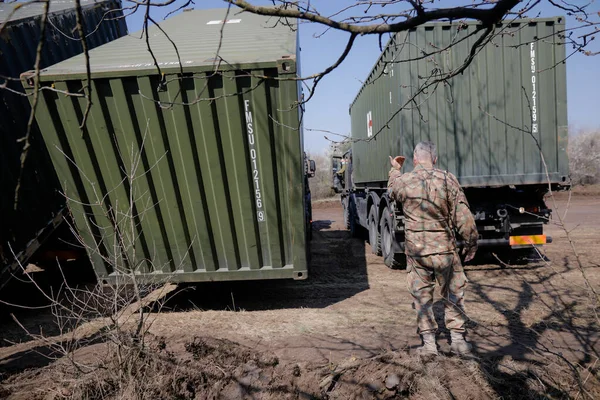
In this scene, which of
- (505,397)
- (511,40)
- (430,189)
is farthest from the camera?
(511,40)

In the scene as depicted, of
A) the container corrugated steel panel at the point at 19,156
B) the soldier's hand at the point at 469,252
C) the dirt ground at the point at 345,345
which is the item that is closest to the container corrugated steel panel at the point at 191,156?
the dirt ground at the point at 345,345

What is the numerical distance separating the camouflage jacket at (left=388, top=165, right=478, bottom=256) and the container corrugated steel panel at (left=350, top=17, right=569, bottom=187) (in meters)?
2.13

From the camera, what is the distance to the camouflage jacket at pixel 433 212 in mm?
3232

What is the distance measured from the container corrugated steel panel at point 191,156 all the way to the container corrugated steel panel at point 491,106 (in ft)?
6.96

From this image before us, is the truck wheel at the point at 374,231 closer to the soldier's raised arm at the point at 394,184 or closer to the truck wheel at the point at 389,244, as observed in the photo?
the truck wheel at the point at 389,244

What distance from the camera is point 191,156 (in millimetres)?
3945

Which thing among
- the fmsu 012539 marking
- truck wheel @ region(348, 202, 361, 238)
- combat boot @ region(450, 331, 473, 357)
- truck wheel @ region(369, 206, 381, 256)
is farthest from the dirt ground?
truck wheel @ region(348, 202, 361, 238)

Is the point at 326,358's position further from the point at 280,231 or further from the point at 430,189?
the point at 430,189

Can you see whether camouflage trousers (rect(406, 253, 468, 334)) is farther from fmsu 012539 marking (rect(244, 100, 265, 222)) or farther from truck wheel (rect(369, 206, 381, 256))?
truck wheel (rect(369, 206, 381, 256))

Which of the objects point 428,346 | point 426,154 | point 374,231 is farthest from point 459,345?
point 374,231

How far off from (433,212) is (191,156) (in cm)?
248

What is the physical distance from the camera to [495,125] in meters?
5.40

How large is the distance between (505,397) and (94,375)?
116 inches

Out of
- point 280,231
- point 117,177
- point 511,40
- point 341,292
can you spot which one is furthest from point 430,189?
point 511,40
